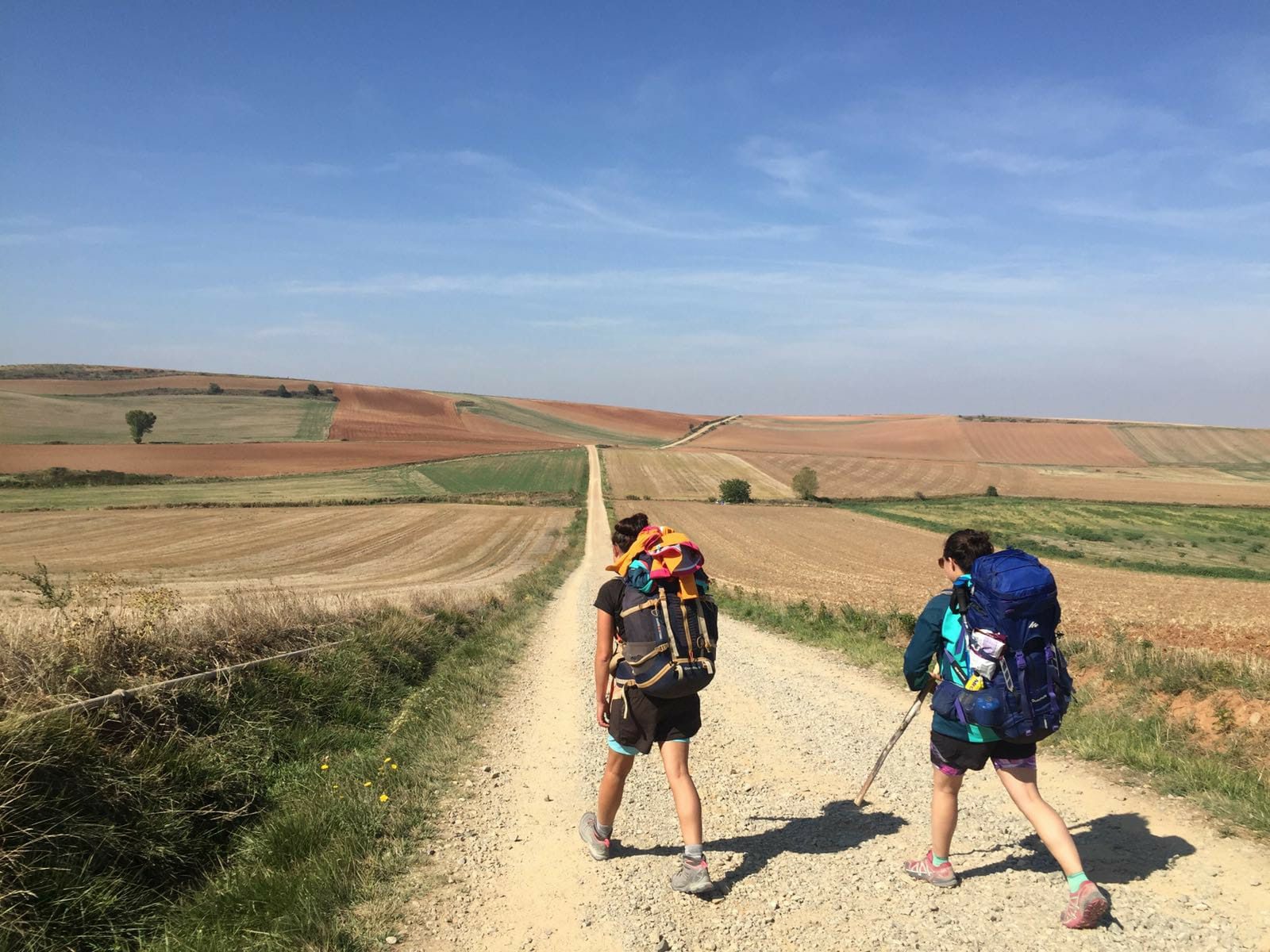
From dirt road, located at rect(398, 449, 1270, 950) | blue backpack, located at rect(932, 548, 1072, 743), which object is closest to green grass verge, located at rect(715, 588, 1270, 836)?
dirt road, located at rect(398, 449, 1270, 950)

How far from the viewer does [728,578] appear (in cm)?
2833

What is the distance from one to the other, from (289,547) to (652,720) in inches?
1414

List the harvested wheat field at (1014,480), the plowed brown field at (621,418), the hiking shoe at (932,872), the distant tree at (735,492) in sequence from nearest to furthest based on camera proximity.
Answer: the hiking shoe at (932,872)
the distant tree at (735,492)
the harvested wheat field at (1014,480)
the plowed brown field at (621,418)

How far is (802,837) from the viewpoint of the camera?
4.89 m

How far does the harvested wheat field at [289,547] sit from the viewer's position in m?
27.5

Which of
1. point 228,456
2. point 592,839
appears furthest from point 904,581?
point 228,456

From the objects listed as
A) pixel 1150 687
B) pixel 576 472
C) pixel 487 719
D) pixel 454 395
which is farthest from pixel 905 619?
pixel 454 395

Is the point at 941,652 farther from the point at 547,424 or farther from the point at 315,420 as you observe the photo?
the point at 547,424

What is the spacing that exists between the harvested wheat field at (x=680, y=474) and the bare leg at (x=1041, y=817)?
60678 mm

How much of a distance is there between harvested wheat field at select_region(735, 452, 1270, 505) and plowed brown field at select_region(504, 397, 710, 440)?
3685 centimetres

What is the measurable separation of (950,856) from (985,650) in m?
1.55

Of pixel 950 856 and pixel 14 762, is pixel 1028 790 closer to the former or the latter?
pixel 950 856

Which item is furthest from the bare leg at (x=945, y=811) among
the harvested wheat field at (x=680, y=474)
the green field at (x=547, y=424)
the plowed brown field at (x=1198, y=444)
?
the plowed brown field at (x=1198, y=444)

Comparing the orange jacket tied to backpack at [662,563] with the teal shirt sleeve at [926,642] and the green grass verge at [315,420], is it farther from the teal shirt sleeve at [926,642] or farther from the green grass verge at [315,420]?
the green grass verge at [315,420]
